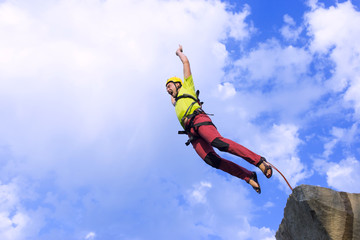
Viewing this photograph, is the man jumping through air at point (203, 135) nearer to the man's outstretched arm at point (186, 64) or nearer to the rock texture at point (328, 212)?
the man's outstretched arm at point (186, 64)

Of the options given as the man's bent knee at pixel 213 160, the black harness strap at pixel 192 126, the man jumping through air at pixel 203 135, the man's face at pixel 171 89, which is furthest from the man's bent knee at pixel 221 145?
the man's face at pixel 171 89

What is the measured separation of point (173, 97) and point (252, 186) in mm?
3036

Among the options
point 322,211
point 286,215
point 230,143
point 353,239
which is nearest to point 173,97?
point 230,143

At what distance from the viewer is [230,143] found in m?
6.85

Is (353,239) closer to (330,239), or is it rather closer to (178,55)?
(330,239)

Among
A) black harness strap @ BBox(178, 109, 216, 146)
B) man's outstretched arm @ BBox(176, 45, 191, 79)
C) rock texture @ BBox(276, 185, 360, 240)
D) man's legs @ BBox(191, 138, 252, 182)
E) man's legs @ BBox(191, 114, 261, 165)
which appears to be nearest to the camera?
rock texture @ BBox(276, 185, 360, 240)

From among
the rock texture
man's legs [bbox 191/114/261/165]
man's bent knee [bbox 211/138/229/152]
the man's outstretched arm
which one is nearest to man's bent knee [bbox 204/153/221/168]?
man's legs [bbox 191/114/261/165]

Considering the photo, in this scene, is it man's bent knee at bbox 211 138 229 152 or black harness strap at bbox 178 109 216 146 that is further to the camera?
black harness strap at bbox 178 109 216 146

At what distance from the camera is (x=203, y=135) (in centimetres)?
721

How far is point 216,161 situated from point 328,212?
118 inches

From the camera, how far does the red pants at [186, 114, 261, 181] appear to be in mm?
6781

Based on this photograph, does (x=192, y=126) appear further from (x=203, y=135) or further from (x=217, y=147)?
(x=217, y=147)

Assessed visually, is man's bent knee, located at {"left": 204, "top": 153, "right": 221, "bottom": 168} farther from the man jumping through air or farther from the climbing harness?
the climbing harness

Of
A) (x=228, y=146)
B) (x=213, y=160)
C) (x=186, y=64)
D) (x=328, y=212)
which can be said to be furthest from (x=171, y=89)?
(x=328, y=212)
